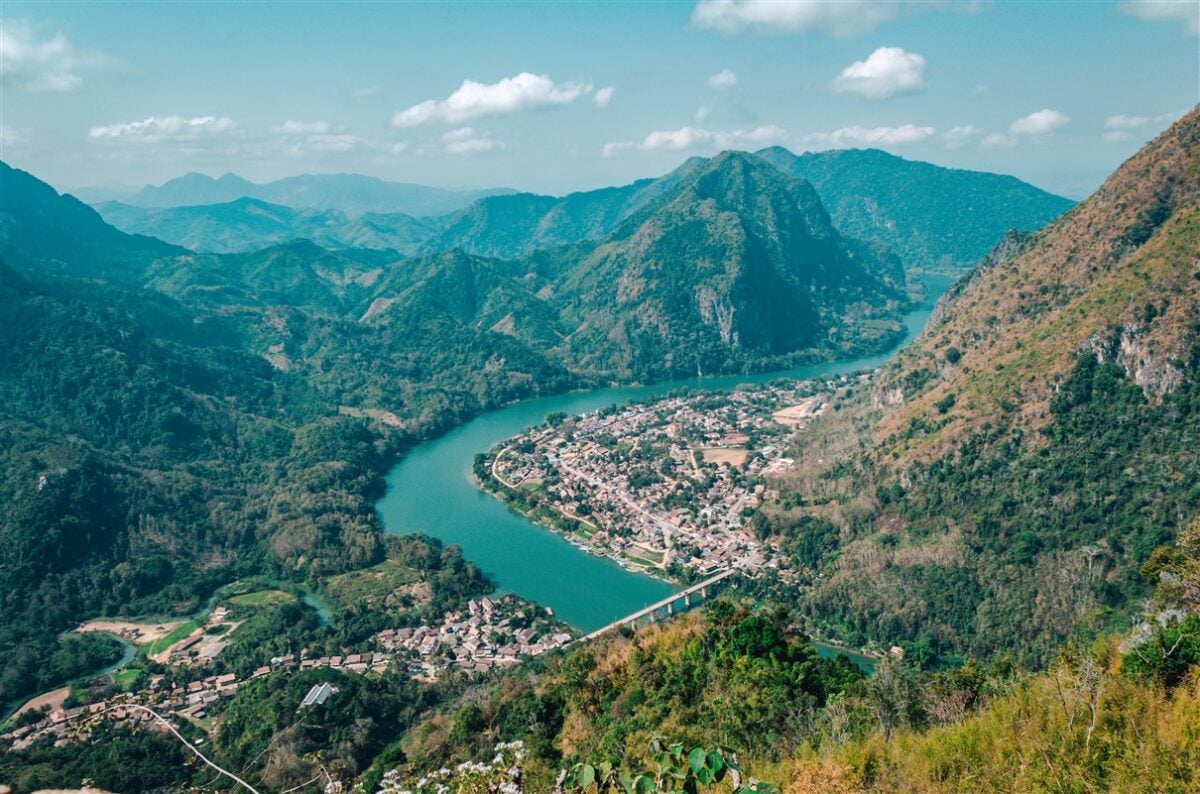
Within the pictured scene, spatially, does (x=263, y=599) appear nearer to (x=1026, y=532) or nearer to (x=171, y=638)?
(x=171, y=638)

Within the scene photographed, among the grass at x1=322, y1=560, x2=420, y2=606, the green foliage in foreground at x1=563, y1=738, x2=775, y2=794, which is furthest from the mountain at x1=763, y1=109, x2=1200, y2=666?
the green foliage in foreground at x1=563, y1=738, x2=775, y2=794

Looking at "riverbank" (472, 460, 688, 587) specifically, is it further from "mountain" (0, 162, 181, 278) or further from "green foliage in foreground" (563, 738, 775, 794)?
"mountain" (0, 162, 181, 278)

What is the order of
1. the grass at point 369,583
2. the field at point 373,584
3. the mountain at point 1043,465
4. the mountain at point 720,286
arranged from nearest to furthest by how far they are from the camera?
the mountain at point 1043,465 < the field at point 373,584 < the grass at point 369,583 < the mountain at point 720,286

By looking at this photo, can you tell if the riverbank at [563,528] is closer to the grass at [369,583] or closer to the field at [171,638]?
the grass at [369,583]

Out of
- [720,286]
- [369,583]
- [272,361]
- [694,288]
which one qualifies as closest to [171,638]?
[369,583]

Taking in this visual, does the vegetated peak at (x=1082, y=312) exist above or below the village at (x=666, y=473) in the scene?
above

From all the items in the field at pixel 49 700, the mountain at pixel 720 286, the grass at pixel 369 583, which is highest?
the mountain at pixel 720 286

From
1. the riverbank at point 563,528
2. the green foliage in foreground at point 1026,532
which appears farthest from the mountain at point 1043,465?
the riverbank at point 563,528

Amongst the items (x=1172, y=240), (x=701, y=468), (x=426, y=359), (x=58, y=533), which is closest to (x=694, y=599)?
(x=701, y=468)
